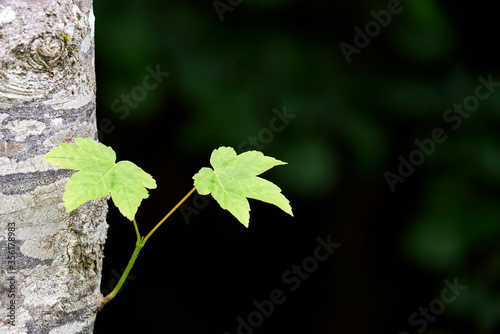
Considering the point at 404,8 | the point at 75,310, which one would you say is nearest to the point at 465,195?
the point at 404,8

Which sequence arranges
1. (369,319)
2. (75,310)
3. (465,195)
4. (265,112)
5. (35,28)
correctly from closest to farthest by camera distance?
(35,28), (75,310), (265,112), (465,195), (369,319)

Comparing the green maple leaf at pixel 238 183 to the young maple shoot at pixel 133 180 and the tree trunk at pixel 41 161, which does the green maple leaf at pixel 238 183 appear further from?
the tree trunk at pixel 41 161

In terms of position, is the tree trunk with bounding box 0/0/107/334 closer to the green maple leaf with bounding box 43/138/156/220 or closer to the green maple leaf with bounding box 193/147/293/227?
the green maple leaf with bounding box 43/138/156/220

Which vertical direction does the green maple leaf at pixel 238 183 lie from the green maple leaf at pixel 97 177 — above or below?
above

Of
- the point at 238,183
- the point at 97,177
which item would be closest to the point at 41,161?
the point at 97,177

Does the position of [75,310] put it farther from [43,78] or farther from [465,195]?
[465,195]

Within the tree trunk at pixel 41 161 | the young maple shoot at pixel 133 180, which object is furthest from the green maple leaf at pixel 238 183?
the tree trunk at pixel 41 161

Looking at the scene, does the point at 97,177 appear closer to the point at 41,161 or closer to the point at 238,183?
the point at 41,161
